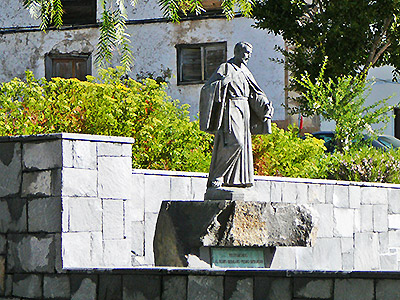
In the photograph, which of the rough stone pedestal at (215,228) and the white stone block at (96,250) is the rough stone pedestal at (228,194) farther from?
the white stone block at (96,250)

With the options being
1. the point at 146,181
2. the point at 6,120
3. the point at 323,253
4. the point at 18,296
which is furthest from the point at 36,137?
the point at 323,253

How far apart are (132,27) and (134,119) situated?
456 inches

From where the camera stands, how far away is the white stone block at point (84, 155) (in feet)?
25.8

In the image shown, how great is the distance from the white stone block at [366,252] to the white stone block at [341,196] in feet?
1.63

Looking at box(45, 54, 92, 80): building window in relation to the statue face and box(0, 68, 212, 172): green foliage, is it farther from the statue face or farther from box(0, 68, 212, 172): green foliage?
the statue face

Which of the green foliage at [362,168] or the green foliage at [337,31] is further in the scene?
the green foliage at [337,31]

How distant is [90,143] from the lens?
26.1ft

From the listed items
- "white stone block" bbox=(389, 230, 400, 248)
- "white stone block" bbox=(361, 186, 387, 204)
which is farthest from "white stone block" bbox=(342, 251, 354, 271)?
"white stone block" bbox=(389, 230, 400, 248)

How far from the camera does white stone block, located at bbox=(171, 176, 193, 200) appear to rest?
10047 millimetres

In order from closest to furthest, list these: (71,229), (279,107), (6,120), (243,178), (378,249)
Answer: (71,229)
(243,178)
(6,120)
(378,249)
(279,107)

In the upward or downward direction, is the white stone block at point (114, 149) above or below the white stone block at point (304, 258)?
above

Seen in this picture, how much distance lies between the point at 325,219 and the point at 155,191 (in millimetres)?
3488

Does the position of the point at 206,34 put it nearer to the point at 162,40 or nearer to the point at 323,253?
the point at 162,40

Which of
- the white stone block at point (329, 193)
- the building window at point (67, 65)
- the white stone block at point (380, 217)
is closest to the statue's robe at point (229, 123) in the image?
the white stone block at point (329, 193)
